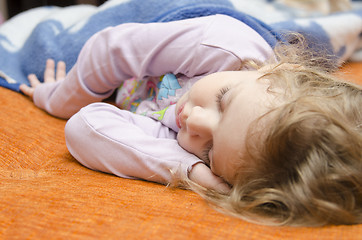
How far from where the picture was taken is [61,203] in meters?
0.60

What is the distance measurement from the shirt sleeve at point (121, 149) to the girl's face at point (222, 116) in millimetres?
43

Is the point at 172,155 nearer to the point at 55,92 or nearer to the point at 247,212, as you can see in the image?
the point at 247,212

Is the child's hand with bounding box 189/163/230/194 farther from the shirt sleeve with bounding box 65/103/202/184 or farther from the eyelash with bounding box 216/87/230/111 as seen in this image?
the eyelash with bounding box 216/87/230/111

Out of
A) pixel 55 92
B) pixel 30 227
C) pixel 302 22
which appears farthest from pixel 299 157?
pixel 302 22

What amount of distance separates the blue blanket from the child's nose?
1.64ft

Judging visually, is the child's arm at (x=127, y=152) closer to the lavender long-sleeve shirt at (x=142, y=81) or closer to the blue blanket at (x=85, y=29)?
the lavender long-sleeve shirt at (x=142, y=81)

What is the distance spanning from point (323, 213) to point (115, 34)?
70 centimetres

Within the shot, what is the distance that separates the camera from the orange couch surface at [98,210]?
1.70 feet

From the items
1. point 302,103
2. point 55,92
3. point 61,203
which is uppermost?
point 302,103

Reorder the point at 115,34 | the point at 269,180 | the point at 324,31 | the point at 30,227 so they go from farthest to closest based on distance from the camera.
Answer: the point at 324,31
the point at 115,34
the point at 269,180
the point at 30,227

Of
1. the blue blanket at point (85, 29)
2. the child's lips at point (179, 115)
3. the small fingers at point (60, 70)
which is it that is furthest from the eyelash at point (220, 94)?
the small fingers at point (60, 70)

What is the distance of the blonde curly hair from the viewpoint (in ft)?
1.90

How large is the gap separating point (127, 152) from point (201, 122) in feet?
0.60

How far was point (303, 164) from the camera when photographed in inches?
23.5
